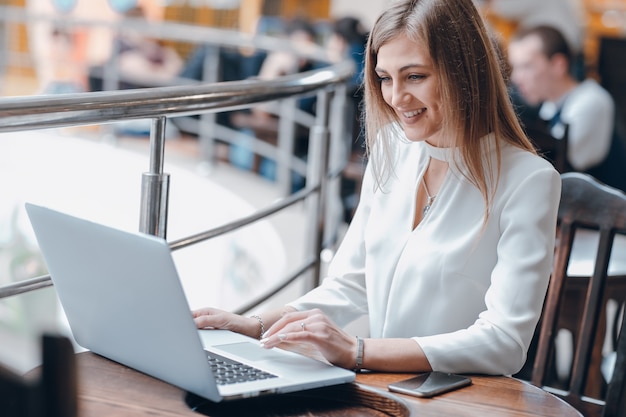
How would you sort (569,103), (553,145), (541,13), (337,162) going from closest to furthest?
(553,145) < (569,103) < (337,162) < (541,13)

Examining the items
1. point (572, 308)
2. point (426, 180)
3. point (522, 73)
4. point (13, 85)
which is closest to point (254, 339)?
point (426, 180)

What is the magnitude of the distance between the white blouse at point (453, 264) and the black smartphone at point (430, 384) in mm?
52

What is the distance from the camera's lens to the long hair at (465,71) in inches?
49.8

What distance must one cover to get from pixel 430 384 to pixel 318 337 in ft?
0.48

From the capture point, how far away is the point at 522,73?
12.5 ft

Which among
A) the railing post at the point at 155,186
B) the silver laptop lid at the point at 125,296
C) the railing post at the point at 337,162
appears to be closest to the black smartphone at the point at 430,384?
the silver laptop lid at the point at 125,296

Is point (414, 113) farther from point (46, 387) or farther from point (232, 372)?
point (46, 387)

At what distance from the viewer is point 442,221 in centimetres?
132

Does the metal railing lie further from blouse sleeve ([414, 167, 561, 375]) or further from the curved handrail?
blouse sleeve ([414, 167, 561, 375])

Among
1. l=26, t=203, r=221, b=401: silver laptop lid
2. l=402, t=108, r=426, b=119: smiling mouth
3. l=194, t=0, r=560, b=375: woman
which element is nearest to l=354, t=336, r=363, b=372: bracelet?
l=194, t=0, r=560, b=375: woman

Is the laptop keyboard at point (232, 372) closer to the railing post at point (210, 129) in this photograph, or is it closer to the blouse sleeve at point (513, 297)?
the blouse sleeve at point (513, 297)

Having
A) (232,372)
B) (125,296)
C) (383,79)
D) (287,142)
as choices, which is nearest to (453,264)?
(383,79)

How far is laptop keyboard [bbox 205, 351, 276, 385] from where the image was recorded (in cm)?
101

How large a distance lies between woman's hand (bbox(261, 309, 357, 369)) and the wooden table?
0.11 feet
